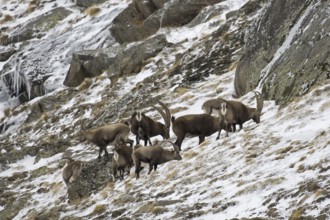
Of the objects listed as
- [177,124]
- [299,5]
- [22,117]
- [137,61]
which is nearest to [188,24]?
[137,61]

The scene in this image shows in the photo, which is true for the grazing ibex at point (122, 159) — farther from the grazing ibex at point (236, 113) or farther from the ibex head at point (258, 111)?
the ibex head at point (258, 111)

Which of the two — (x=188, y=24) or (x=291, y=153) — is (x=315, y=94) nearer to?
(x=291, y=153)

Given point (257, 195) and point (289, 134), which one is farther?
point (289, 134)

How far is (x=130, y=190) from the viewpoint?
1401 centimetres

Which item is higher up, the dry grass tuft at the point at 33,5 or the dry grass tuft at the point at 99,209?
the dry grass tuft at the point at 33,5

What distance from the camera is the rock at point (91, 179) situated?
1644 cm

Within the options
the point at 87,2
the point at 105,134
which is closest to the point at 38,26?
the point at 87,2

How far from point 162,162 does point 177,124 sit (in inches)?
66.7

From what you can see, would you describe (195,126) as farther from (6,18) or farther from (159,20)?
(6,18)

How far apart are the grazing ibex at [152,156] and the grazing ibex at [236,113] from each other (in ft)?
5.51

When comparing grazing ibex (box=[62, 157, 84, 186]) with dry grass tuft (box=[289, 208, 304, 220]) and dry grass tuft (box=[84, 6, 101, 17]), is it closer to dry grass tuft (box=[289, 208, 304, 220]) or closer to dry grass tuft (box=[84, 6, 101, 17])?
dry grass tuft (box=[289, 208, 304, 220])

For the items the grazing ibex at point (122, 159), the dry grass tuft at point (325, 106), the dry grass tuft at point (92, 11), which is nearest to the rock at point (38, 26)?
the dry grass tuft at point (92, 11)

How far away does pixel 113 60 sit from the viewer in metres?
33.4

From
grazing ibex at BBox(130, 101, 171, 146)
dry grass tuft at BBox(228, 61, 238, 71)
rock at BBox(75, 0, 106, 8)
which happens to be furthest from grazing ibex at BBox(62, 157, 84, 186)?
rock at BBox(75, 0, 106, 8)
